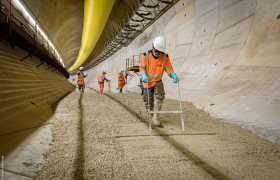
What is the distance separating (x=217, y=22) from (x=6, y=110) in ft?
25.9

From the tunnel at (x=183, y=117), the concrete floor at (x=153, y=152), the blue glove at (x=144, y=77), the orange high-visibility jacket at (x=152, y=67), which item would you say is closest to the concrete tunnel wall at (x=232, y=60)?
the tunnel at (x=183, y=117)

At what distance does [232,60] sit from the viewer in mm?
5766

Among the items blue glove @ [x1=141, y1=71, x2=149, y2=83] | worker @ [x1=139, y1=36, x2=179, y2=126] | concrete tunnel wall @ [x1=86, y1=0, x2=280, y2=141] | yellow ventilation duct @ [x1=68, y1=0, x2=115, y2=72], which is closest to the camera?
blue glove @ [x1=141, y1=71, x2=149, y2=83]

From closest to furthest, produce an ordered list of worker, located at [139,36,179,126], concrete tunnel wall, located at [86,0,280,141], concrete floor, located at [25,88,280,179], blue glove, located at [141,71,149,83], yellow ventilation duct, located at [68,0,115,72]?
concrete floor, located at [25,88,280,179] → blue glove, located at [141,71,149,83] → worker, located at [139,36,179,126] → concrete tunnel wall, located at [86,0,280,141] → yellow ventilation duct, located at [68,0,115,72]

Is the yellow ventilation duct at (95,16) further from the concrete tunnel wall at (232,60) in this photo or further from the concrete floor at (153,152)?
the concrete floor at (153,152)

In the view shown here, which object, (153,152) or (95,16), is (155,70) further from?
(95,16)

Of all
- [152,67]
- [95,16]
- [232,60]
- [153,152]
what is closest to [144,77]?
[152,67]

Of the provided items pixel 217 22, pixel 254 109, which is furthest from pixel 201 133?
pixel 217 22

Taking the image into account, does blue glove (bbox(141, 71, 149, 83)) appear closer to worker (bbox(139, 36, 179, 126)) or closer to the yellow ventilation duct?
worker (bbox(139, 36, 179, 126))

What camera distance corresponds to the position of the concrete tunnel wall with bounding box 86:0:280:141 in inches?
152

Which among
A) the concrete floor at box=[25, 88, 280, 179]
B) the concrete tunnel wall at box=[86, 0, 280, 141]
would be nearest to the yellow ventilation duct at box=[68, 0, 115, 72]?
→ the concrete tunnel wall at box=[86, 0, 280, 141]

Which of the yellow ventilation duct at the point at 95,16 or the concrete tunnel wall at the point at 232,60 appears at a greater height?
the yellow ventilation duct at the point at 95,16

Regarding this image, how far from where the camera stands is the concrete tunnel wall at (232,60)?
3865 mm

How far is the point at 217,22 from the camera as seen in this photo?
23.7 feet
